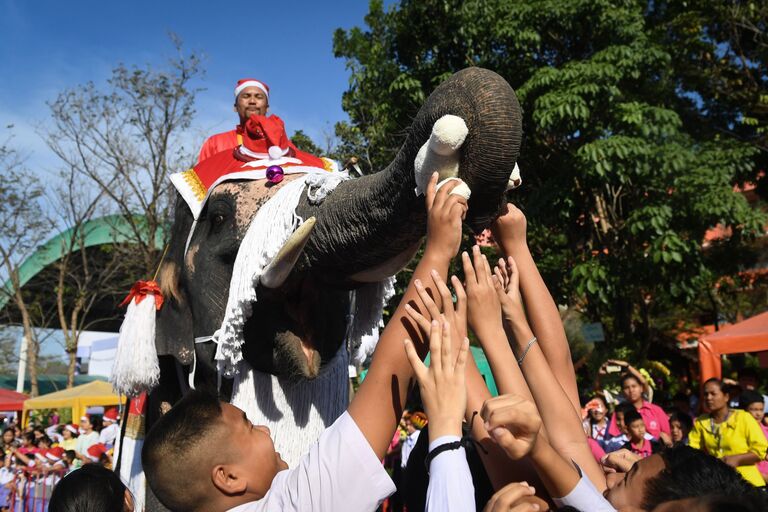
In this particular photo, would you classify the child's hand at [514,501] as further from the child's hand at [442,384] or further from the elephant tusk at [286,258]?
the elephant tusk at [286,258]

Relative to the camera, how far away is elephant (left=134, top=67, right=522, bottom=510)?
180cm

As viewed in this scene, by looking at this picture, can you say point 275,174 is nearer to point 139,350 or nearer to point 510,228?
point 139,350

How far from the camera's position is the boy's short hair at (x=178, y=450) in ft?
5.00

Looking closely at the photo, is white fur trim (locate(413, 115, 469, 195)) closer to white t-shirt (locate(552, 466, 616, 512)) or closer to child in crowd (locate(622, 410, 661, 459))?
white t-shirt (locate(552, 466, 616, 512))

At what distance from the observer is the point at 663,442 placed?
505 centimetres

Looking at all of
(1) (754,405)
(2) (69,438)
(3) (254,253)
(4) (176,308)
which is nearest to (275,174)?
(3) (254,253)

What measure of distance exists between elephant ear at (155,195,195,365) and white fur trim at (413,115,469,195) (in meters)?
1.49

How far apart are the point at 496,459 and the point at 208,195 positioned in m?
1.85

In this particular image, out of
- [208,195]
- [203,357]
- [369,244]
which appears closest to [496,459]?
[369,244]

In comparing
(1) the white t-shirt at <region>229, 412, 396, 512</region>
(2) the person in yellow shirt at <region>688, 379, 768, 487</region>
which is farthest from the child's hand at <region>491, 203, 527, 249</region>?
(2) the person in yellow shirt at <region>688, 379, 768, 487</region>

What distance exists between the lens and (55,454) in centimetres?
936

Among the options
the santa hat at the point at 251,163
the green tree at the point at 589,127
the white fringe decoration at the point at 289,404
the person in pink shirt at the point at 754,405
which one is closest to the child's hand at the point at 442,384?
the white fringe decoration at the point at 289,404

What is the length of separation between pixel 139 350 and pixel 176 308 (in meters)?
0.23

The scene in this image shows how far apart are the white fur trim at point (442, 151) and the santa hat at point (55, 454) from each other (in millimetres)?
8919
